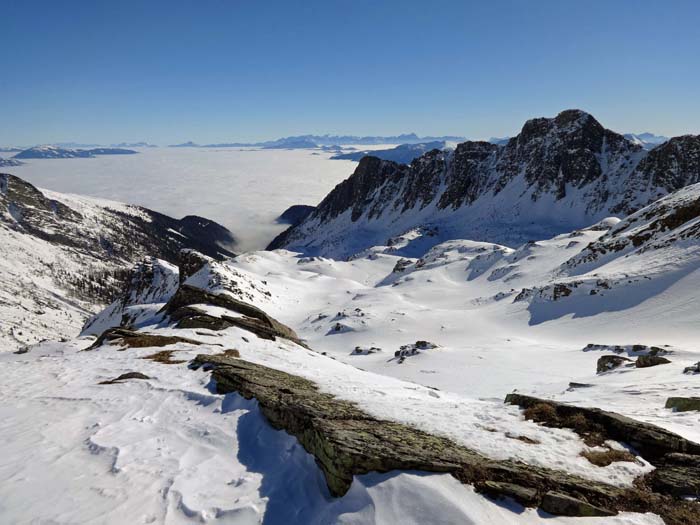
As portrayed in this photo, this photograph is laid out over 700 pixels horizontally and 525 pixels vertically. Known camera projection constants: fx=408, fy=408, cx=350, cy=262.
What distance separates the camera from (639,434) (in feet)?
31.7

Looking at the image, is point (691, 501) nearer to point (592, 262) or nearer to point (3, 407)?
point (3, 407)

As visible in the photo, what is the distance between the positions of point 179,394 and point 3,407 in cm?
618

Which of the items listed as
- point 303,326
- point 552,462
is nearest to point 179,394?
point 552,462

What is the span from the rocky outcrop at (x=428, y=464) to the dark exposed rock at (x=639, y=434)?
191 cm

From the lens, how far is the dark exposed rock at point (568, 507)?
721 centimetres

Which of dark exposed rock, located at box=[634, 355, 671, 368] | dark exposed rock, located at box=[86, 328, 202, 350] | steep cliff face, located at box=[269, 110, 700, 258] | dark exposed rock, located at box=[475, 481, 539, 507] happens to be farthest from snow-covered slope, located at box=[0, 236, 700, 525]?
steep cliff face, located at box=[269, 110, 700, 258]

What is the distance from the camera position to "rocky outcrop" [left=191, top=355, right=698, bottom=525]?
24.3ft

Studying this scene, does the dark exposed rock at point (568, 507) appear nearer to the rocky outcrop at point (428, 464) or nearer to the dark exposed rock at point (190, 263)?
the rocky outcrop at point (428, 464)

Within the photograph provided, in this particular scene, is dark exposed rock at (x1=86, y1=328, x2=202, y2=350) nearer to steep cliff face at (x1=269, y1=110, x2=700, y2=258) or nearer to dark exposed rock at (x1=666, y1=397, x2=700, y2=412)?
dark exposed rock at (x1=666, y1=397, x2=700, y2=412)

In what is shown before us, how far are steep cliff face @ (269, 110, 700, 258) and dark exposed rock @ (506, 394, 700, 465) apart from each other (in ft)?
364

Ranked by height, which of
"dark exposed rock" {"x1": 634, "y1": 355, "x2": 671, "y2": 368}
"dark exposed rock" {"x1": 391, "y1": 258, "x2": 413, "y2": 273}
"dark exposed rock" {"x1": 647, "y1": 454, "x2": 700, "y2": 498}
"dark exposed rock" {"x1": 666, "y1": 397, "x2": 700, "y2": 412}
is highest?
"dark exposed rock" {"x1": 647, "y1": 454, "x2": 700, "y2": 498}

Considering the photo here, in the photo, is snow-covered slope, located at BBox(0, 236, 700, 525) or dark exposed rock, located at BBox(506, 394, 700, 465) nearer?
snow-covered slope, located at BBox(0, 236, 700, 525)

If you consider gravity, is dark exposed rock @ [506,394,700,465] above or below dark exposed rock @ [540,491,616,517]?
below

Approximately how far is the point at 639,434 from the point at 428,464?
5503 millimetres
